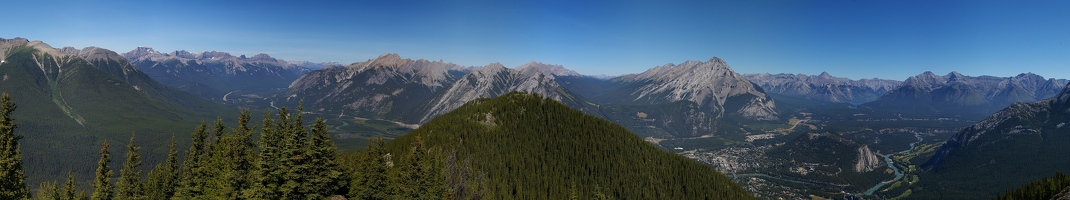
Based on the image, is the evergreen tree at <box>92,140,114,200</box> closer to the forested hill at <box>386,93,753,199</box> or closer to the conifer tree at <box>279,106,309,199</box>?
the conifer tree at <box>279,106,309,199</box>

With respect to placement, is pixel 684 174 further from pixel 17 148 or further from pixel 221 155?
pixel 17 148

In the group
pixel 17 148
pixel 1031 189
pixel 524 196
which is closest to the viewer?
pixel 17 148

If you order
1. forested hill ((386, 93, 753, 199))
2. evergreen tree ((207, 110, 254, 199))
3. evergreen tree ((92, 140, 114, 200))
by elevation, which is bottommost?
forested hill ((386, 93, 753, 199))

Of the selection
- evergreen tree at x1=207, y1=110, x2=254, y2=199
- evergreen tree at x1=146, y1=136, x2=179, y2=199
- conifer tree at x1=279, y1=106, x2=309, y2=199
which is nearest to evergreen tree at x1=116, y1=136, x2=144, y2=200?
evergreen tree at x1=146, y1=136, x2=179, y2=199

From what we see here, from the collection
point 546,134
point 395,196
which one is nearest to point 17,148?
point 395,196

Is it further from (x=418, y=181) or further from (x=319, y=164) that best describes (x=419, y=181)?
(x=319, y=164)

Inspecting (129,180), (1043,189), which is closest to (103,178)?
(129,180)
